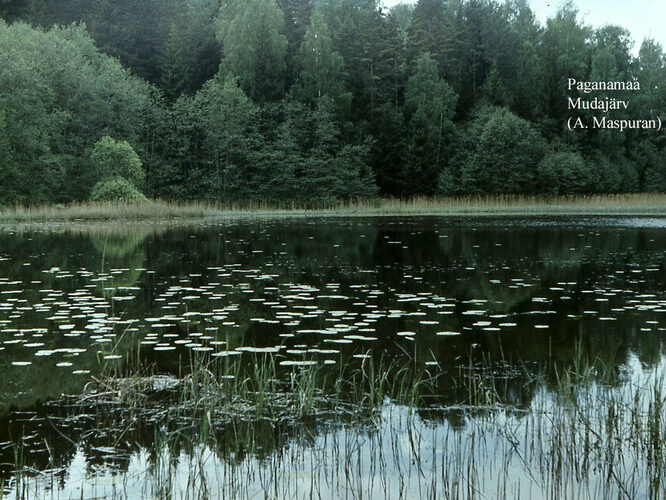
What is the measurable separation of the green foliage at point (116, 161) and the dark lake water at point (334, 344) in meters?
30.8

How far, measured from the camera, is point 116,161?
52969 mm

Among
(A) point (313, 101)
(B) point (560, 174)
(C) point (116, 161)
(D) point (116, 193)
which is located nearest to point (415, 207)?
(B) point (560, 174)

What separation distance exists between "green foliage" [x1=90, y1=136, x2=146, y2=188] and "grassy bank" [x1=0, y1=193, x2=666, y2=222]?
98.1 inches

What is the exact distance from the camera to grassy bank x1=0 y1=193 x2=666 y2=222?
48.0 m

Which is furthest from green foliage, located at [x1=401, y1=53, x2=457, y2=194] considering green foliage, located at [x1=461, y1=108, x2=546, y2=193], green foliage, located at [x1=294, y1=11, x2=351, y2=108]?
green foliage, located at [x1=294, y1=11, x2=351, y2=108]

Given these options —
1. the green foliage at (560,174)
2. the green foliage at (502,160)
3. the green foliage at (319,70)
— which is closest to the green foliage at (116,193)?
the green foliage at (319,70)

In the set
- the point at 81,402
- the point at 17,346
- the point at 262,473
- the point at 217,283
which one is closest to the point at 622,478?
the point at 262,473

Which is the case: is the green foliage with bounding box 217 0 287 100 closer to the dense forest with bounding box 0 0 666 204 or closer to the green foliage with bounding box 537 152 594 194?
the dense forest with bounding box 0 0 666 204

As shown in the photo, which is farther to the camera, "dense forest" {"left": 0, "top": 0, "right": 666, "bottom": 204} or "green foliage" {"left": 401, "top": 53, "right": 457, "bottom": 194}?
"green foliage" {"left": 401, "top": 53, "right": 457, "bottom": 194}

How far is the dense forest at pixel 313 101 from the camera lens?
58.2 metres

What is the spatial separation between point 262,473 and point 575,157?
67668 mm

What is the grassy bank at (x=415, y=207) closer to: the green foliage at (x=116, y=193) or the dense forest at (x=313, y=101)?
the green foliage at (x=116, y=193)

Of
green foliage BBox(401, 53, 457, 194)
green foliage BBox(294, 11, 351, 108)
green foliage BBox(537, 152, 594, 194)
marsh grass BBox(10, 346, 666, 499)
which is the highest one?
green foliage BBox(294, 11, 351, 108)

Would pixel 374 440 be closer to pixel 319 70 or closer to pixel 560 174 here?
pixel 560 174
